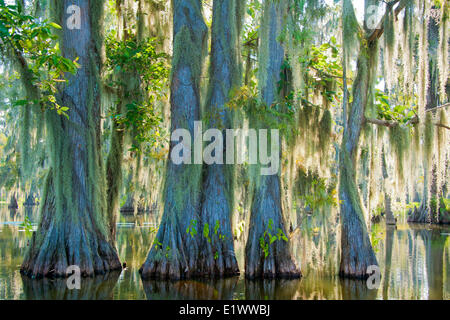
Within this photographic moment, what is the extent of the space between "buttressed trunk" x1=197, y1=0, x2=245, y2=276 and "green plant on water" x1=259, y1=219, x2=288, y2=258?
0.70m

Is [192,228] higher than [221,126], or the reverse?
[221,126]

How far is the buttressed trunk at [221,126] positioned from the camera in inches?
353

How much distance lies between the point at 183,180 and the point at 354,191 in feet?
10.2

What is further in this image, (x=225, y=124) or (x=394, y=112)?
(x=394, y=112)

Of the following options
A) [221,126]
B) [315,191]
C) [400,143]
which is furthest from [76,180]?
[400,143]

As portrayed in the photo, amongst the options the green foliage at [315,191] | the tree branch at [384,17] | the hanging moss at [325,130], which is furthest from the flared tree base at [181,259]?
the tree branch at [384,17]

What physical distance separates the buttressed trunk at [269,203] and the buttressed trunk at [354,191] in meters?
0.99

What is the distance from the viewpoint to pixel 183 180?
911cm

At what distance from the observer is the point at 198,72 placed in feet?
31.9

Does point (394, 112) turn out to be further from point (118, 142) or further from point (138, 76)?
point (118, 142)

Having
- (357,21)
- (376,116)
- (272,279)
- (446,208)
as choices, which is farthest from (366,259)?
(446,208)

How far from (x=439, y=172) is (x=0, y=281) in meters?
8.19

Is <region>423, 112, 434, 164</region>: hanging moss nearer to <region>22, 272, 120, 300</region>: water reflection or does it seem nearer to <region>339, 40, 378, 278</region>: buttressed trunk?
<region>339, 40, 378, 278</region>: buttressed trunk
